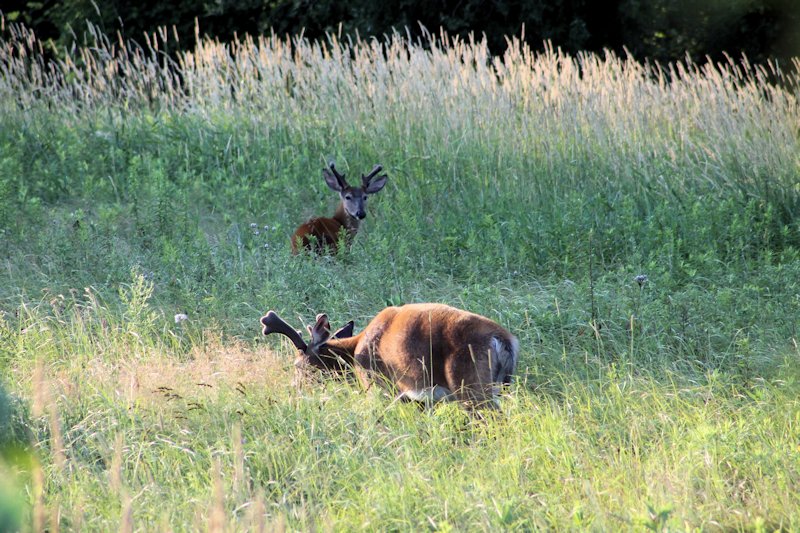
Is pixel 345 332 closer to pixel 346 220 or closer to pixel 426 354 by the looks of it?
pixel 426 354

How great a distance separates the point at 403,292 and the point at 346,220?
7.20ft

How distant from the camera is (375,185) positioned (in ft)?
28.7

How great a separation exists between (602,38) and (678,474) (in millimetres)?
15254

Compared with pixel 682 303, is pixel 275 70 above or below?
above

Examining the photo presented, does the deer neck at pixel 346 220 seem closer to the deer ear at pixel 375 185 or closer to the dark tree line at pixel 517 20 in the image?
the deer ear at pixel 375 185

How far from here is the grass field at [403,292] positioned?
369 centimetres

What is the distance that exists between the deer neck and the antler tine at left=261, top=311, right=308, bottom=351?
3.42 m

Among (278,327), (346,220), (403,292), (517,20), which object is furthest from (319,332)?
(517,20)

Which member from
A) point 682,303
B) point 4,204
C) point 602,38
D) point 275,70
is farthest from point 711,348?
point 602,38

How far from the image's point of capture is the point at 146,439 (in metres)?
4.27

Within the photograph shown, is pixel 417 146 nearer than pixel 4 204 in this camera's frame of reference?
No

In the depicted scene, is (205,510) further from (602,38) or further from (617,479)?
(602,38)

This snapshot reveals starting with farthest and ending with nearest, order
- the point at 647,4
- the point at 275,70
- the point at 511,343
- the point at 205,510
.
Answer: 1. the point at 647,4
2. the point at 275,70
3. the point at 511,343
4. the point at 205,510

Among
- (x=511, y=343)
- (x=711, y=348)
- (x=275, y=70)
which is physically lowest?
(x=711, y=348)
